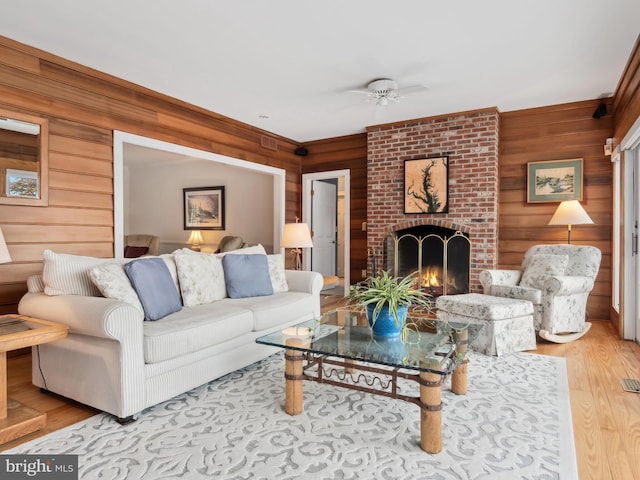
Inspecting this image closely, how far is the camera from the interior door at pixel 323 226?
6.96 metres

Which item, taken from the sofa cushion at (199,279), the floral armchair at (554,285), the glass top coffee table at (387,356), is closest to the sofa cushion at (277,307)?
the sofa cushion at (199,279)

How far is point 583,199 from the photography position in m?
4.62

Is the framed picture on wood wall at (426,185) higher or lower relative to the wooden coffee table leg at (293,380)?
higher

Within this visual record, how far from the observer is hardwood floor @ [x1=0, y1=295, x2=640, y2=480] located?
1.85 meters

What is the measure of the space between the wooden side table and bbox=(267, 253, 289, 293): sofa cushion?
6.26ft

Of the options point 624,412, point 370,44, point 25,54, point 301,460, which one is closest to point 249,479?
point 301,460

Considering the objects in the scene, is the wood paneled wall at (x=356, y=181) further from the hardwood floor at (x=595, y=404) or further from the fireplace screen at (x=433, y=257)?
the hardwood floor at (x=595, y=404)

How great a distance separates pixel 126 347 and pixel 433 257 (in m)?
4.14

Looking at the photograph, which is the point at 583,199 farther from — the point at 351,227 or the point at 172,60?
the point at 172,60

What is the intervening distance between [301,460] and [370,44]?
2.94 m

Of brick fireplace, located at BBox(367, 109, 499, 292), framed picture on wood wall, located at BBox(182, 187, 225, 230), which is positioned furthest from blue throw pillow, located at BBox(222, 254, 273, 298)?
framed picture on wood wall, located at BBox(182, 187, 225, 230)

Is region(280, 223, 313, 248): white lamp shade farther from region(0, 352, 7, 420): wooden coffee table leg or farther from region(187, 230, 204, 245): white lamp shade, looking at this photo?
region(187, 230, 204, 245): white lamp shade

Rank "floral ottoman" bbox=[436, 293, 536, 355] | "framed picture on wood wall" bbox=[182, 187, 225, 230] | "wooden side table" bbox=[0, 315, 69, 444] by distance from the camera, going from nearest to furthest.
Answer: "wooden side table" bbox=[0, 315, 69, 444], "floral ottoman" bbox=[436, 293, 536, 355], "framed picture on wood wall" bbox=[182, 187, 225, 230]

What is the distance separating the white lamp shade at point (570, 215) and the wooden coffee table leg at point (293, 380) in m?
3.51
